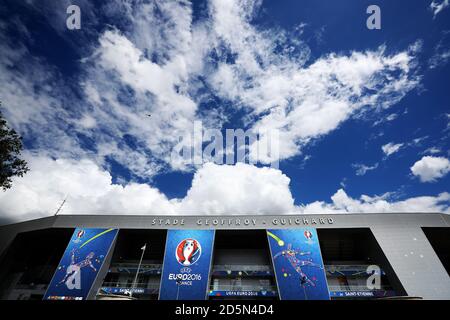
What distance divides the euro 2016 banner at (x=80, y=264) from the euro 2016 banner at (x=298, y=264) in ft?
82.7

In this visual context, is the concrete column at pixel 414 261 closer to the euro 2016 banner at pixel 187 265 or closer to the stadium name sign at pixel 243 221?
the stadium name sign at pixel 243 221

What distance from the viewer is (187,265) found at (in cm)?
3212

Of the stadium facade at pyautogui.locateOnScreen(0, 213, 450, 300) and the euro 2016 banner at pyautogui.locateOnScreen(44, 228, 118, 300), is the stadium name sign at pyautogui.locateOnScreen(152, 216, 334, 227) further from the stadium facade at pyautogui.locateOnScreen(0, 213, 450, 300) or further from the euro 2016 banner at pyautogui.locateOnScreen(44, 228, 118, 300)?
the euro 2016 banner at pyautogui.locateOnScreen(44, 228, 118, 300)

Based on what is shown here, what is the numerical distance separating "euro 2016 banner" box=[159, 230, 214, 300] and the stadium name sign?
1528mm

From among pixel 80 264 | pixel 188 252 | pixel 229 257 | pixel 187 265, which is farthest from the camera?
pixel 229 257

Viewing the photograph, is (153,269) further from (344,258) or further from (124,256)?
(344,258)

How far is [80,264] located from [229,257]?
22461 mm

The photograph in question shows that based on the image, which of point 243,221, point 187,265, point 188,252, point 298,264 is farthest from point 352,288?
point 188,252

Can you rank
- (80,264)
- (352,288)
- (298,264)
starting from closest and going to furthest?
(298,264) → (80,264) → (352,288)

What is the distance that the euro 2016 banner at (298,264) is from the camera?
28875 mm

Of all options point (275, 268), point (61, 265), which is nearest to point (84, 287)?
point (61, 265)

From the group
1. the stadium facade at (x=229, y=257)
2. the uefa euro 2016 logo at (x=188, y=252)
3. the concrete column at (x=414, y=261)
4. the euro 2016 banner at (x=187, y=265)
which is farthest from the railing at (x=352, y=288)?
the uefa euro 2016 logo at (x=188, y=252)

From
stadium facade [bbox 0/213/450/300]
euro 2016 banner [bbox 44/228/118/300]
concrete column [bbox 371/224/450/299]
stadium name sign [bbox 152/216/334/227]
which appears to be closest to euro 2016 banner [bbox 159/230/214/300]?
stadium facade [bbox 0/213/450/300]

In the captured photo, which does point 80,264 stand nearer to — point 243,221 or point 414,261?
point 243,221
